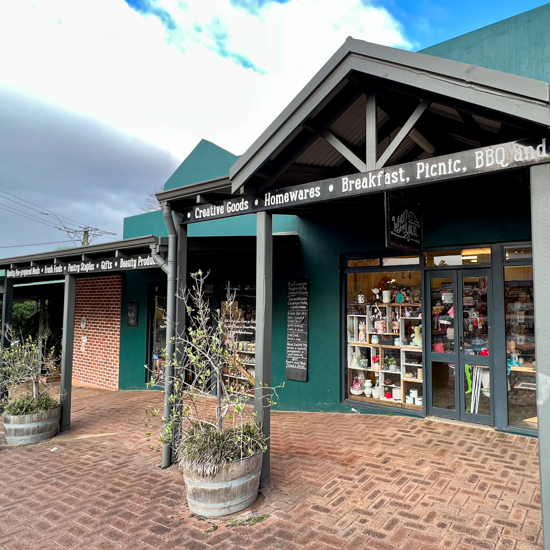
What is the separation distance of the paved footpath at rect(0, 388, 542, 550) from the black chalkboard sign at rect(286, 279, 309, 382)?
4.29 ft

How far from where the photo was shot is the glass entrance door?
5.57 metres

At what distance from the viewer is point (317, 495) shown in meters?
3.87

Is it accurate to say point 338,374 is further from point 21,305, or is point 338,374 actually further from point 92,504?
point 21,305

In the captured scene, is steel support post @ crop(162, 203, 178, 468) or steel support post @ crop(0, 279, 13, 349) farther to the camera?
steel support post @ crop(0, 279, 13, 349)

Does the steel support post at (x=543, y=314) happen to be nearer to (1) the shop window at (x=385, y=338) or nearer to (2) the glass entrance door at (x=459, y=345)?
(2) the glass entrance door at (x=459, y=345)

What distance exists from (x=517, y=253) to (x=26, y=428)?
7115mm

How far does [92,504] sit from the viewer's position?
3.92 metres

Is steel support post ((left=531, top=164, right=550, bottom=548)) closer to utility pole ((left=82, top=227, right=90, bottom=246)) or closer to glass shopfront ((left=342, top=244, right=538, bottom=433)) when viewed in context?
glass shopfront ((left=342, top=244, right=538, bottom=433))

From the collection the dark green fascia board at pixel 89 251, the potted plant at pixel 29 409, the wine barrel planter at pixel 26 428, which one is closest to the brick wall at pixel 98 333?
the dark green fascia board at pixel 89 251

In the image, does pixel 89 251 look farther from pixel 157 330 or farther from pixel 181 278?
pixel 157 330

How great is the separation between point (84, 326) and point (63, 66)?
8.45 meters

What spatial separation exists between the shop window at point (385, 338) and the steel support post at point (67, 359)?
4.46m

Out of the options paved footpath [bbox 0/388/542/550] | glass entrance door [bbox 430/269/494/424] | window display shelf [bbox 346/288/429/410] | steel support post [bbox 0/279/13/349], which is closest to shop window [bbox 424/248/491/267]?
glass entrance door [bbox 430/269/494/424]

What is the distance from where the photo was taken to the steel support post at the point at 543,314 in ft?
8.66
